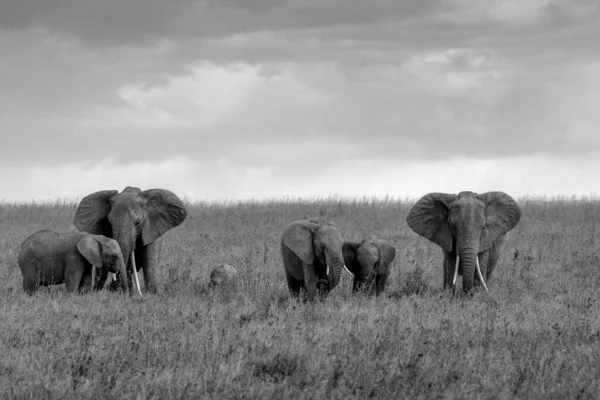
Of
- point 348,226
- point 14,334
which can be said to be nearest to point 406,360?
point 14,334

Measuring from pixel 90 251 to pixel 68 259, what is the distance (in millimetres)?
522

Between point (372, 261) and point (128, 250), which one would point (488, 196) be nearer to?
point (372, 261)

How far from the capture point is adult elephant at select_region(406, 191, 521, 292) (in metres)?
18.8

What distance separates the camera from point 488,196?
65.1ft

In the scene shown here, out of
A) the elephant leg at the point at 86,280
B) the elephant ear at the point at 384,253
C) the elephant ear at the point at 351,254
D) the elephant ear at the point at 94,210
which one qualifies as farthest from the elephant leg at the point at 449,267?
the elephant leg at the point at 86,280

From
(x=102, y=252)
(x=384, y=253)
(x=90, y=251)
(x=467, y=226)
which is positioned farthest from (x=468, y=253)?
(x=90, y=251)

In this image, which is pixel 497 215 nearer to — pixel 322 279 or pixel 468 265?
pixel 468 265

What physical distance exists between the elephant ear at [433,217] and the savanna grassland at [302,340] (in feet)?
3.20

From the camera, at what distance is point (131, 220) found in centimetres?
1881

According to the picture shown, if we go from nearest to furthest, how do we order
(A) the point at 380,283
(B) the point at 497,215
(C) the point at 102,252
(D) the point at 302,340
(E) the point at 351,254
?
1. (D) the point at 302,340
2. (C) the point at 102,252
3. (E) the point at 351,254
4. (A) the point at 380,283
5. (B) the point at 497,215

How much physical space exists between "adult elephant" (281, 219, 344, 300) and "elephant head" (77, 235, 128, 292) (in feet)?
8.98

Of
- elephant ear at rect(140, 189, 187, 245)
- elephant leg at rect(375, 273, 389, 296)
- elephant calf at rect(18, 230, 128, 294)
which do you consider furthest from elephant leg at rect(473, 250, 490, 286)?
elephant calf at rect(18, 230, 128, 294)

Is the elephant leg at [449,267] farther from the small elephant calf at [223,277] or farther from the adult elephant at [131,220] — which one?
the adult elephant at [131,220]

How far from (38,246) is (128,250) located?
149 cm
